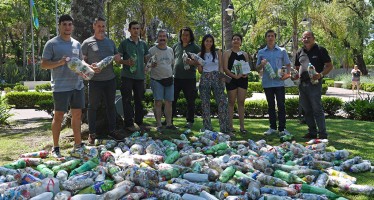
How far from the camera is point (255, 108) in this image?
12.7 metres

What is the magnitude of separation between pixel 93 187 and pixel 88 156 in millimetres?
1339

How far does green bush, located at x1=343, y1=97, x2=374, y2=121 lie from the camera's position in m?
11.2

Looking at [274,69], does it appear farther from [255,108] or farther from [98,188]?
[255,108]

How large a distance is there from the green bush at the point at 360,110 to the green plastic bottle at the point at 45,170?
8.97 meters

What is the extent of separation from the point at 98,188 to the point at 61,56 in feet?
7.04

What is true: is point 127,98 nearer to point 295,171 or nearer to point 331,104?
point 295,171

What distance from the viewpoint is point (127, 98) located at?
276 inches

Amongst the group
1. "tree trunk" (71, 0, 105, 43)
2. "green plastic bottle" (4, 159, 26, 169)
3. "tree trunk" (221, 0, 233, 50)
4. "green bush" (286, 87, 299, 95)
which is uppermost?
"tree trunk" (221, 0, 233, 50)

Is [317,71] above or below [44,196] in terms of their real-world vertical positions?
above

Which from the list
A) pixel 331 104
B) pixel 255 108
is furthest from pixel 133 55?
pixel 331 104

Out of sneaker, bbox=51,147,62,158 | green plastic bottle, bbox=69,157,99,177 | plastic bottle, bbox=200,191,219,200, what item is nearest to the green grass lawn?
sneaker, bbox=51,147,62,158

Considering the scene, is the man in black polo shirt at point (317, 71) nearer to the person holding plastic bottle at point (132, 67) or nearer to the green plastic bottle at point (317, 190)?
the person holding plastic bottle at point (132, 67)

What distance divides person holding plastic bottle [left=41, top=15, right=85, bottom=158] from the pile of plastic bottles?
60cm

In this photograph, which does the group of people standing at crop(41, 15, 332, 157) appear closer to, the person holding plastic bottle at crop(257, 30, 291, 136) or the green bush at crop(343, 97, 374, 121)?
the person holding plastic bottle at crop(257, 30, 291, 136)
